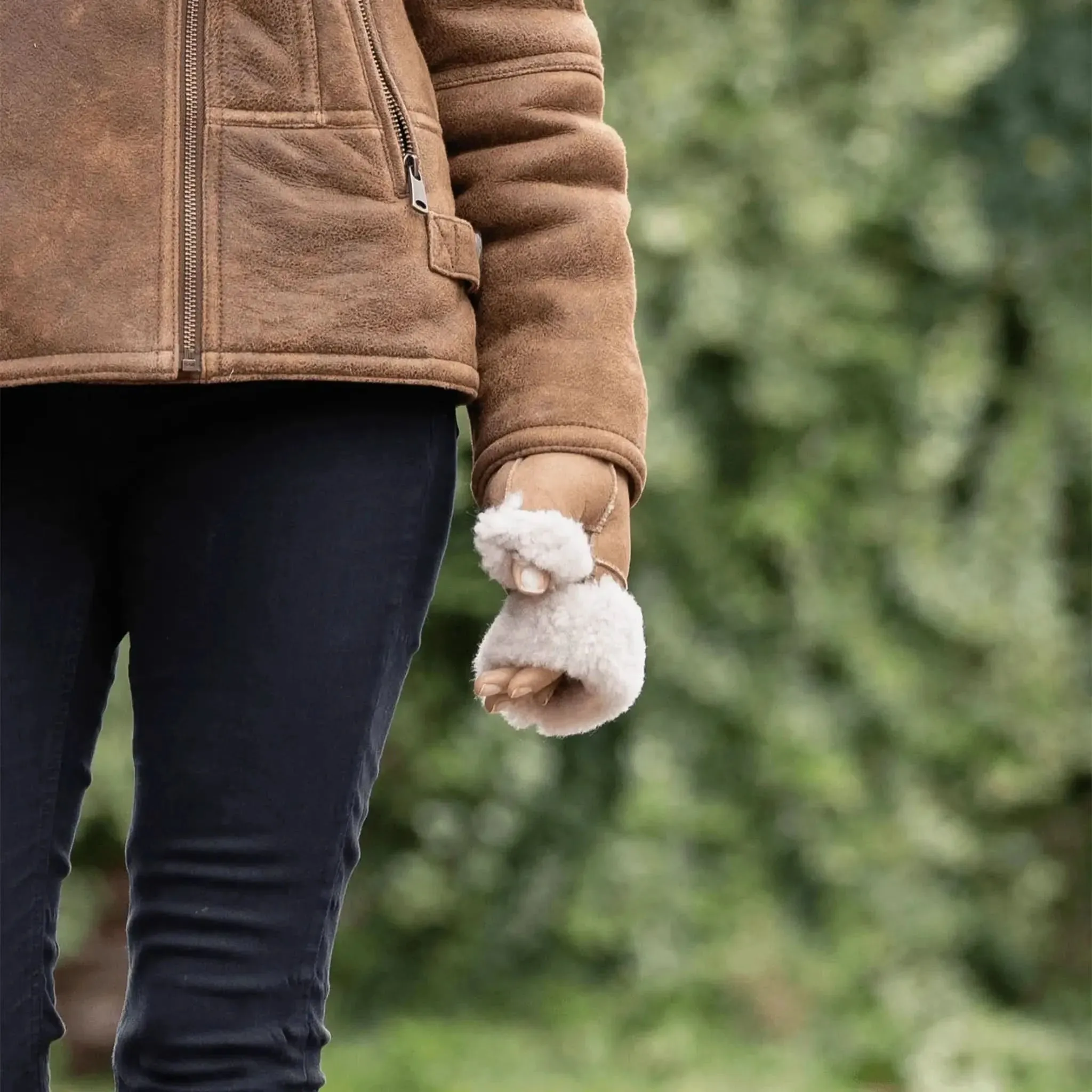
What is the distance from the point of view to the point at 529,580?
1.14 meters

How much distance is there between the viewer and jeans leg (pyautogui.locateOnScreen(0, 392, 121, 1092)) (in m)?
1.09

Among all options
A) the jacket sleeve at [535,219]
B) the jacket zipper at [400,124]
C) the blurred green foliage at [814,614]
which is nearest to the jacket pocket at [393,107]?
the jacket zipper at [400,124]

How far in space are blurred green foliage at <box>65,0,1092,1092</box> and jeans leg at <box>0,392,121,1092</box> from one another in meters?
1.77

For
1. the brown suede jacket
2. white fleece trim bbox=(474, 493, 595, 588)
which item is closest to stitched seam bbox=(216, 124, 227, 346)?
the brown suede jacket

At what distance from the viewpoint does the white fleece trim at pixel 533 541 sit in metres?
1.12

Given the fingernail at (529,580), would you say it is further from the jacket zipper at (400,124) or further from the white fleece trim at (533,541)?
the jacket zipper at (400,124)

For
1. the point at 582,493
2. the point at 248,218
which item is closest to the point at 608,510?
the point at 582,493

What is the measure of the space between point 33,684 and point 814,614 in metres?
2.02

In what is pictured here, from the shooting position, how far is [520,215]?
1219mm

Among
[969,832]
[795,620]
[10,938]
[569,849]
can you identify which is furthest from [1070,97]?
[10,938]

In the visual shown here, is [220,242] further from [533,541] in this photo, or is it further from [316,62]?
[533,541]

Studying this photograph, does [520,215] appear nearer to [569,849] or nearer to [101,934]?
[569,849]

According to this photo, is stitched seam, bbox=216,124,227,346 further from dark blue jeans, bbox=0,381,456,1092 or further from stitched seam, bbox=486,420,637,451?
stitched seam, bbox=486,420,637,451

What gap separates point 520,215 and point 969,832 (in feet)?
7.04
